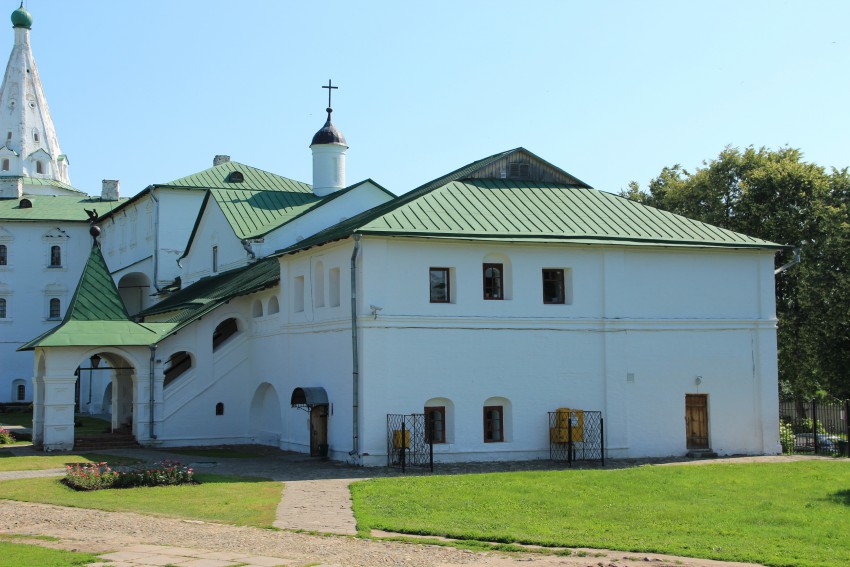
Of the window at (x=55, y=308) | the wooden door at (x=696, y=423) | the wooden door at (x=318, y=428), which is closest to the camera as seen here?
the wooden door at (x=318, y=428)

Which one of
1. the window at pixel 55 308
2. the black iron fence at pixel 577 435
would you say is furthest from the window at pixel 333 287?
the window at pixel 55 308

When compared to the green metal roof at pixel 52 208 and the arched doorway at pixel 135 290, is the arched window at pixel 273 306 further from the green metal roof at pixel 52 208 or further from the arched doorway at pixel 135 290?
the green metal roof at pixel 52 208

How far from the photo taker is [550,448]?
2562cm

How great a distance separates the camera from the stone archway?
3150 centimetres

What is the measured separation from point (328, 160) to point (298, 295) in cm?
1367

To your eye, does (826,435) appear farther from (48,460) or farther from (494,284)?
(48,460)

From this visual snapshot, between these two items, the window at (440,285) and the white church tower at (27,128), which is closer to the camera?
the window at (440,285)

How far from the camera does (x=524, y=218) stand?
26.8m

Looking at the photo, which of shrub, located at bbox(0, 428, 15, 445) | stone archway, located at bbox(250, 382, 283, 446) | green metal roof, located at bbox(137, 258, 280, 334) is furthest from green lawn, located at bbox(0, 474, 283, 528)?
shrub, located at bbox(0, 428, 15, 445)

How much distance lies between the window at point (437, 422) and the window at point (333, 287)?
390 cm

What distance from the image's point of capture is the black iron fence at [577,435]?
82.8 ft

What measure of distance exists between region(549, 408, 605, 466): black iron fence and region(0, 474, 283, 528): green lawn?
771 centimetres

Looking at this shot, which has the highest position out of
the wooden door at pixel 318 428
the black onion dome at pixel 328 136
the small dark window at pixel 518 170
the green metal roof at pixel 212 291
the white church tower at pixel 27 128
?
the white church tower at pixel 27 128

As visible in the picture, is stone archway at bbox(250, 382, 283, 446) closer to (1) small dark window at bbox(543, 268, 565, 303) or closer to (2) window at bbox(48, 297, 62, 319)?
(1) small dark window at bbox(543, 268, 565, 303)
